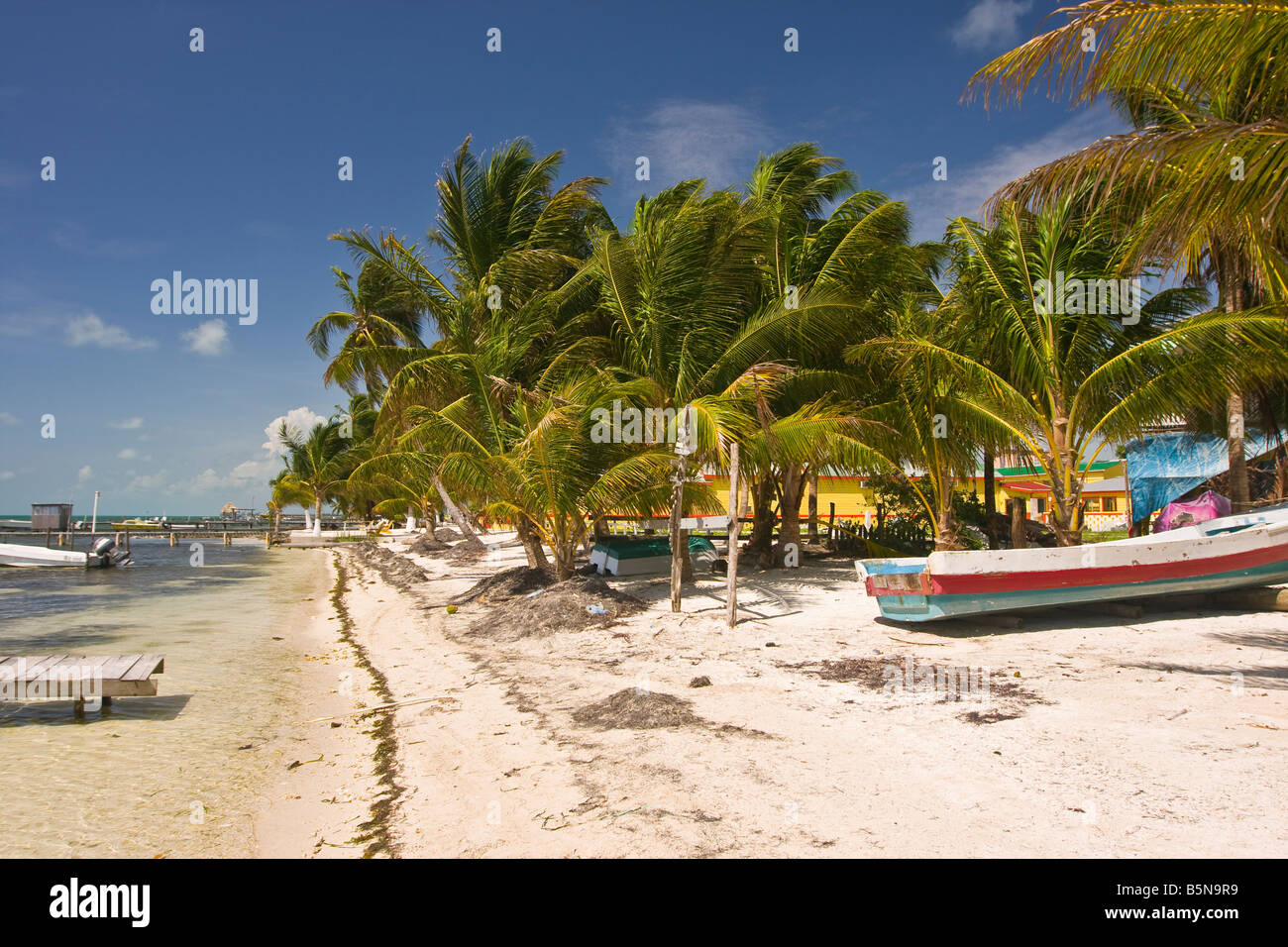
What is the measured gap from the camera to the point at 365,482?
34.0 m

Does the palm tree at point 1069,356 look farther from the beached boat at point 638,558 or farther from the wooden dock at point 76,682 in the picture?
the wooden dock at point 76,682

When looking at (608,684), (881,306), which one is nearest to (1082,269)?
(881,306)

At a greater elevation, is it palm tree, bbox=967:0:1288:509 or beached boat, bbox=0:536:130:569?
palm tree, bbox=967:0:1288:509

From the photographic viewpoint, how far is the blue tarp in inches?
739

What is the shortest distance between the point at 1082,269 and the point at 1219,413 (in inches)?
362

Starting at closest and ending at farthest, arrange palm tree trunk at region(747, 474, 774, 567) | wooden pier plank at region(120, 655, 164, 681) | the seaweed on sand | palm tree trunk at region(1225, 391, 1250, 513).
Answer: the seaweed on sand < wooden pier plank at region(120, 655, 164, 681) < palm tree trunk at region(1225, 391, 1250, 513) < palm tree trunk at region(747, 474, 774, 567)

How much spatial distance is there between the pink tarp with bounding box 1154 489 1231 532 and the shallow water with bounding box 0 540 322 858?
564 inches

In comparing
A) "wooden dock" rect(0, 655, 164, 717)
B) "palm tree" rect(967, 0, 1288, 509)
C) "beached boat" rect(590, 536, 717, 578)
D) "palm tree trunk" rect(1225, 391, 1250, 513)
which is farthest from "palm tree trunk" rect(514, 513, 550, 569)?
"palm tree trunk" rect(1225, 391, 1250, 513)

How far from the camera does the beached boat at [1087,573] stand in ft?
26.7

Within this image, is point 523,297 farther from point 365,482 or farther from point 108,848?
point 365,482

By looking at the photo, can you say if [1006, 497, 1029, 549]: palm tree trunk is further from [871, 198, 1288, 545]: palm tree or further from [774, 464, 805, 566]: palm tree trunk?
[774, 464, 805, 566]: palm tree trunk

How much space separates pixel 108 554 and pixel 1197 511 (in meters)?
39.9

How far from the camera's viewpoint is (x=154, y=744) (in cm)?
648

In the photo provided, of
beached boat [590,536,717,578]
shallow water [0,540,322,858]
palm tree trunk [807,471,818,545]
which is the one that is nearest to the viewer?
shallow water [0,540,322,858]
